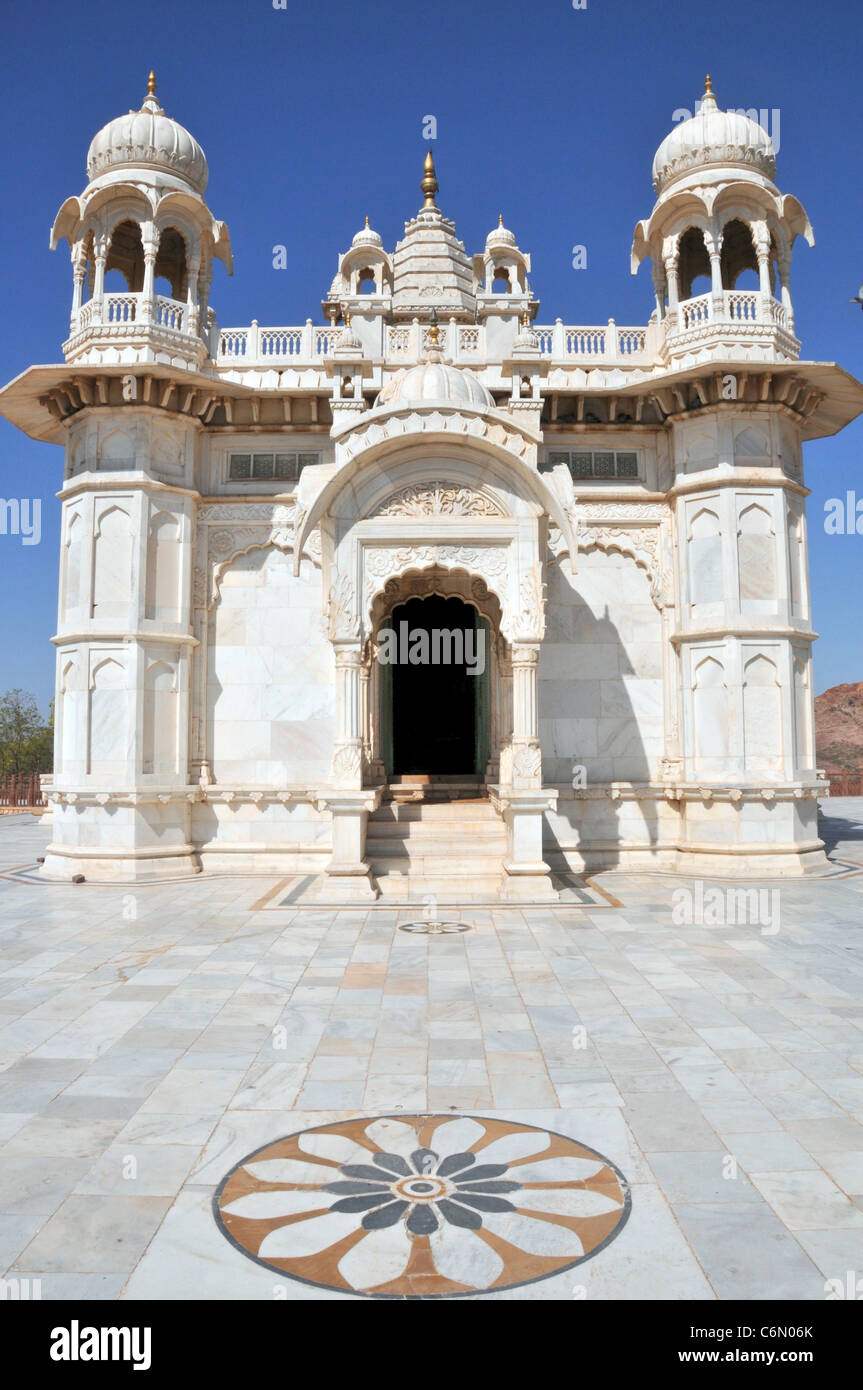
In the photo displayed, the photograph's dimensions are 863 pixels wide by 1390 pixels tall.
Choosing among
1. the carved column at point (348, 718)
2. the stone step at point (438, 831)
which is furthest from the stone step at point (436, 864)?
the carved column at point (348, 718)

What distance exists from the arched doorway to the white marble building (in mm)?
1035

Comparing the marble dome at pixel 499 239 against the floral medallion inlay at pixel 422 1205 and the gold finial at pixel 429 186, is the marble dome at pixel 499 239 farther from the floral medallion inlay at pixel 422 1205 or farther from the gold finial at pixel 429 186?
the floral medallion inlay at pixel 422 1205

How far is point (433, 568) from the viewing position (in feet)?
43.9

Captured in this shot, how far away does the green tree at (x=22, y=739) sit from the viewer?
1966 inches

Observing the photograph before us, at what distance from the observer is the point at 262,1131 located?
4695 millimetres

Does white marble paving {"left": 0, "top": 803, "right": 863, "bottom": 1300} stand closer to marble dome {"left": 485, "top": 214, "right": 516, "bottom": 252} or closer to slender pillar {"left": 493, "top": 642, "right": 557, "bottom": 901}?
slender pillar {"left": 493, "top": 642, "right": 557, "bottom": 901}

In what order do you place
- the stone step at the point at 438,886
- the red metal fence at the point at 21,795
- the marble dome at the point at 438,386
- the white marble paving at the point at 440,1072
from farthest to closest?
1. the red metal fence at the point at 21,795
2. the marble dome at the point at 438,386
3. the stone step at the point at 438,886
4. the white marble paving at the point at 440,1072

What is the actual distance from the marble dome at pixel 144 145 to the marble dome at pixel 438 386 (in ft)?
17.7

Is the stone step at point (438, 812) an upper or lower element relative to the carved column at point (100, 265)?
lower

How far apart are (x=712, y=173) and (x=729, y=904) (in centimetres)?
1127

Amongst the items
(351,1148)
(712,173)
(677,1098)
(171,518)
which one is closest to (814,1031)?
(677,1098)

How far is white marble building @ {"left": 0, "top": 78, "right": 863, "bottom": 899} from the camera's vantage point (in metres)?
13.7

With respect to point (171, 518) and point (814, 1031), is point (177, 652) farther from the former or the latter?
point (814, 1031)

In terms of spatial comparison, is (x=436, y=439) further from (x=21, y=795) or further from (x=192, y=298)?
(x=21, y=795)
